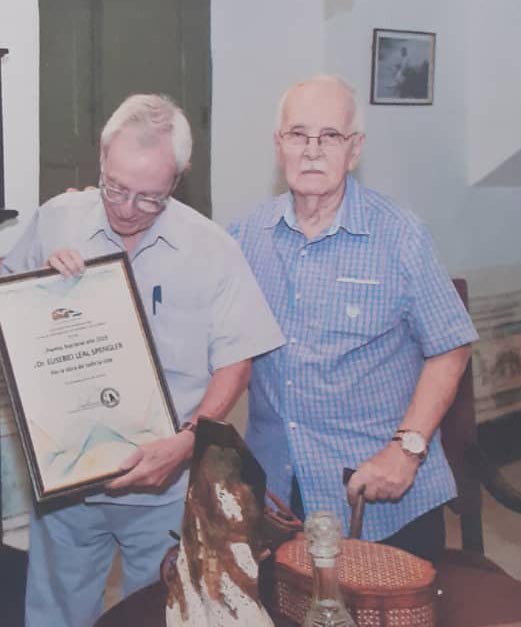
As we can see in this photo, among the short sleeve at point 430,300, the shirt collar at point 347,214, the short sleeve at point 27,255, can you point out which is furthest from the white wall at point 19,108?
the short sleeve at point 430,300

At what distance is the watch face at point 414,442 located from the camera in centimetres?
173

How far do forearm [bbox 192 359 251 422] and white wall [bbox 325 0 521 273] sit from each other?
1.98 meters

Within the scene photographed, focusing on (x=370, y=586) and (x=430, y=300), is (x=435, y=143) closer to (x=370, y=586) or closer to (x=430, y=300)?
(x=430, y=300)

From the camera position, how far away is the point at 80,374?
1.61 metres

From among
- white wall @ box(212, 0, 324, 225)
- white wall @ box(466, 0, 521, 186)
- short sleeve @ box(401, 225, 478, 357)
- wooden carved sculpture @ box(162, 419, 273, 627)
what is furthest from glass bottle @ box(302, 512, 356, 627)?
white wall @ box(466, 0, 521, 186)

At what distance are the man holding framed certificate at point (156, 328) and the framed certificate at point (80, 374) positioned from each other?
0.02 m

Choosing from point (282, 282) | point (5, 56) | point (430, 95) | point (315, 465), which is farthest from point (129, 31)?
point (315, 465)

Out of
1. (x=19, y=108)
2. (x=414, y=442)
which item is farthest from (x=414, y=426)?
(x=19, y=108)

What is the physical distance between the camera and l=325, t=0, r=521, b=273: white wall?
350 centimetres

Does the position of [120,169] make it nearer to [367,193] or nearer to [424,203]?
[367,193]

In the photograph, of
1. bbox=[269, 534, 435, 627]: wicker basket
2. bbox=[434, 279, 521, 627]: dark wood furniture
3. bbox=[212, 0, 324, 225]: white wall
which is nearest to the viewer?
bbox=[269, 534, 435, 627]: wicker basket

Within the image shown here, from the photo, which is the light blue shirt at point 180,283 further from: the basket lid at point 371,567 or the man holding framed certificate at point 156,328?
the basket lid at point 371,567

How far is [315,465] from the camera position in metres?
1.81

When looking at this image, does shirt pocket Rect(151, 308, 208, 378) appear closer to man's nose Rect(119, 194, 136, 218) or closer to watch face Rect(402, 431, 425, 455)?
man's nose Rect(119, 194, 136, 218)
